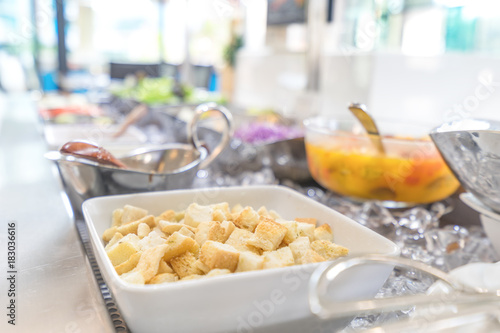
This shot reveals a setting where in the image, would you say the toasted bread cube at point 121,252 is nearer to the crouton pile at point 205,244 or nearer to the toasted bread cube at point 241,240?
the crouton pile at point 205,244

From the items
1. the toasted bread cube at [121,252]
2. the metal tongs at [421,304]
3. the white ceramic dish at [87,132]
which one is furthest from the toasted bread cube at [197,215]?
the white ceramic dish at [87,132]

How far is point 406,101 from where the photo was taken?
2.49m

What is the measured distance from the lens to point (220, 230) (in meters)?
0.53

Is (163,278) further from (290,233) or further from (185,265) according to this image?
(290,233)

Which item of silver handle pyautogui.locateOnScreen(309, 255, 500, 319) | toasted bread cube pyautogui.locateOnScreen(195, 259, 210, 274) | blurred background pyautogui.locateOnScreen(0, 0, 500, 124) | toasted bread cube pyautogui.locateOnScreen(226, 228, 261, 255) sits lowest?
toasted bread cube pyautogui.locateOnScreen(195, 259, 210, 274)

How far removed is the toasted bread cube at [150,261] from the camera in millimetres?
428

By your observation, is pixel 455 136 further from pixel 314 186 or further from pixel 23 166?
pixel 23 166

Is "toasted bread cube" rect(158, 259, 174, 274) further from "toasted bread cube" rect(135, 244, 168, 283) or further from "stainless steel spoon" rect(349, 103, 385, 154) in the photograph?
"stainless steel spoon" rect(349, 103, 385, 154)

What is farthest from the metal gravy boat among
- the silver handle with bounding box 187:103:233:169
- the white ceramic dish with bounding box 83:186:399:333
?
the white ceramic dish with bounding box 83:186:399:333

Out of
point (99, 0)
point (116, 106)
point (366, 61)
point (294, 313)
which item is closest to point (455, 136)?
point (294, 313)

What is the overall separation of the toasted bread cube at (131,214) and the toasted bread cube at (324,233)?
242 millimetres

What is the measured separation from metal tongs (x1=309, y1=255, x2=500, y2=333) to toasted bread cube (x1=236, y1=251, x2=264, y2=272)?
9cm

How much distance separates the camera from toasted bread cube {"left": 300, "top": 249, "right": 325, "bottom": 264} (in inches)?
18.2

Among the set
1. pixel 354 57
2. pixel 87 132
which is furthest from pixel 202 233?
pixel 354 57
